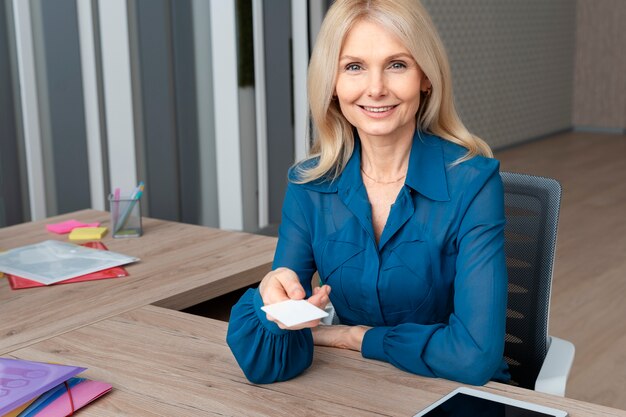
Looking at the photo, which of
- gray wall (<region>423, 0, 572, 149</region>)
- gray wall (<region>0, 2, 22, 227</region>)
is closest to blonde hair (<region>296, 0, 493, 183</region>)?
gray wall (<region>0, 2, 22, 227</region>)

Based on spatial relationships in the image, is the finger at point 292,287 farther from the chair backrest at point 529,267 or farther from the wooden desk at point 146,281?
the chair backrest at point 529,267

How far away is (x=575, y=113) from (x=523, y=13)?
1.81m

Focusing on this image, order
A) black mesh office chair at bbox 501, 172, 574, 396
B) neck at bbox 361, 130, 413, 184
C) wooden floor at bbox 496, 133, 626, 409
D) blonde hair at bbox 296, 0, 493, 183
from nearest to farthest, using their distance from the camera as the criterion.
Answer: blonde hair at bbox 296, 0, 493, 183 → neck at bbox 361, 130, 413, 184 → black mesh office chair at bbox 501, 172, 574, 396 → wooden floor at bbox 496, 133, 626, 409

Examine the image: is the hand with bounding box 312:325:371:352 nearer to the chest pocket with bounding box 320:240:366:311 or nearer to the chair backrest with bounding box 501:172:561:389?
the chest pocket with bounding box 320:240:366:311

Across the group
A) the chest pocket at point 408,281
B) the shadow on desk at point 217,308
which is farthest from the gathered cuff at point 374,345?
the shadow on desk at point 217,308

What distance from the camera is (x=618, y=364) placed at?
9.57 ft

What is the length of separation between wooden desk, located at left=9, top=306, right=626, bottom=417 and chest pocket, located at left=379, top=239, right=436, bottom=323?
0.16 meters

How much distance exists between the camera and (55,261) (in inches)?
73.9

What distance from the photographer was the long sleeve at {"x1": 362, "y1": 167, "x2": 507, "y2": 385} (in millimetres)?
1226

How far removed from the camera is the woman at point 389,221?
1.25m

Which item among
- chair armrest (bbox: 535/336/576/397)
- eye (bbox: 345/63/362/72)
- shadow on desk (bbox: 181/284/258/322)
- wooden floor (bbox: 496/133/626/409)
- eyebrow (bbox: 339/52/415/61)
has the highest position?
eyebrow (bbox: 339/52/415/61)

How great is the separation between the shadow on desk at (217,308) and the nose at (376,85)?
2.42ft

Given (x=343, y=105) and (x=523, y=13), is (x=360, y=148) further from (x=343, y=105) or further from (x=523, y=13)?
(x=523, y=13)

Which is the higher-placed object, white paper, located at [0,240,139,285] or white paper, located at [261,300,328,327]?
white paper, located at [261,300,328,327]
